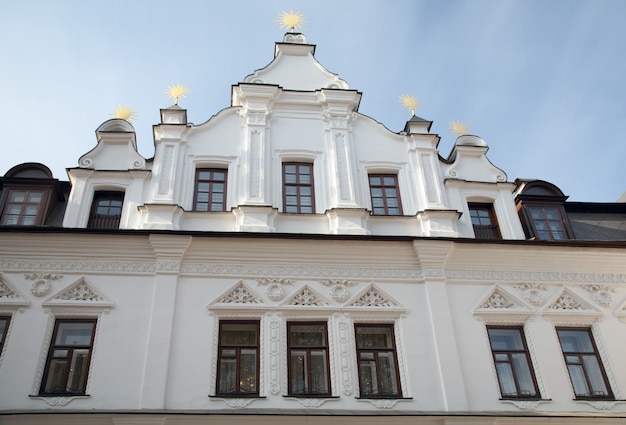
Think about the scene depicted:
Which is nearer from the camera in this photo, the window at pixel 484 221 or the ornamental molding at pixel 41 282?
the ornamental molding at pixel 41 282

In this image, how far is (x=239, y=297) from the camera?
12.1 m

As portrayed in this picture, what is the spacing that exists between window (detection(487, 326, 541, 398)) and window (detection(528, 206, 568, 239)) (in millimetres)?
2938

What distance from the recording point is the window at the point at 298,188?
13758 millimetres

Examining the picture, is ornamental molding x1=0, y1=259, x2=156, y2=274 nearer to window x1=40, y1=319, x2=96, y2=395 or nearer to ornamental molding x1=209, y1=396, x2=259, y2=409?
window x1=40, y1=319, x2=96, y2=395

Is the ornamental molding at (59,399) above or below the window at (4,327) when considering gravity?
below

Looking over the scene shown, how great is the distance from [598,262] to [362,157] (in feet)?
19.6

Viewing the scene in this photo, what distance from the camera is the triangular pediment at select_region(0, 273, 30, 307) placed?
11539 millimetres

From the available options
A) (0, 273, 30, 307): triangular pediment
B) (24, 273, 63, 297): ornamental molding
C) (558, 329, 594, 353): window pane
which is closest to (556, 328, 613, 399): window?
(558, 329, 594, 353): window pane

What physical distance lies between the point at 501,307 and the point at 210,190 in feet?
23.3

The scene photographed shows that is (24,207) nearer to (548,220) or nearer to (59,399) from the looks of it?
(59,399)

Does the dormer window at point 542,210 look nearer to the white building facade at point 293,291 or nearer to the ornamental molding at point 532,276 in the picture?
the white building facade at point 293,291

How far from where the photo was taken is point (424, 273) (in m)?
12.7

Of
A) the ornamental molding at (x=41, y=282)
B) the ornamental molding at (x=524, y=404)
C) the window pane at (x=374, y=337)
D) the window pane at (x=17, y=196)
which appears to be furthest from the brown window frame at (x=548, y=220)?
Result: the window pane at (x=17, y=196)

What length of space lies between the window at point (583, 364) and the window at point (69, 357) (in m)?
9.57
